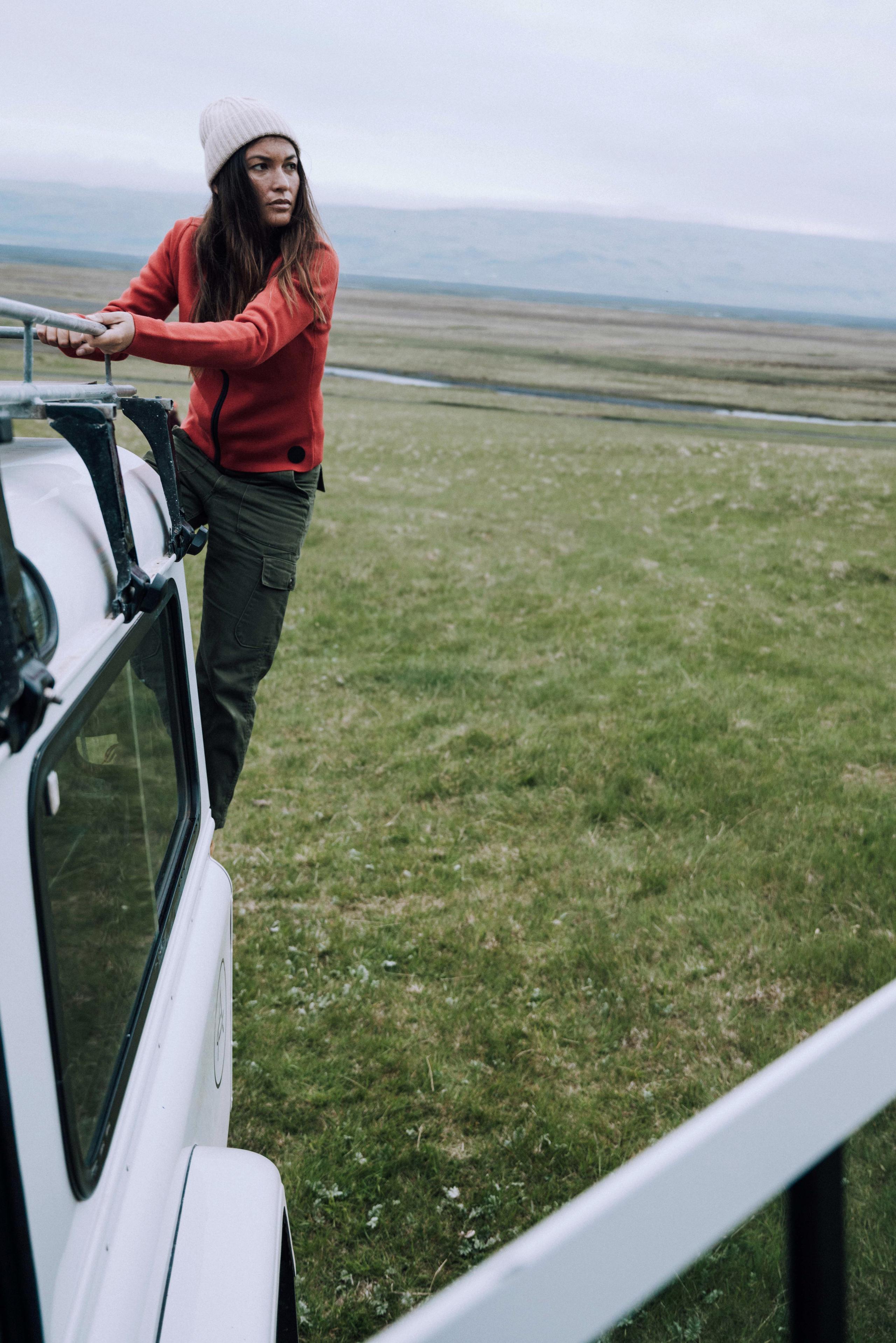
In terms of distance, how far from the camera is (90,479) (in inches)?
61.3

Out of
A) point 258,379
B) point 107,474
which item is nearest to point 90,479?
point 107,474

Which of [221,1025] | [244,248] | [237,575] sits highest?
[244,248]

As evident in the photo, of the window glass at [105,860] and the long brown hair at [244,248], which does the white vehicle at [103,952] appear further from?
the long brown hair at [244,248]

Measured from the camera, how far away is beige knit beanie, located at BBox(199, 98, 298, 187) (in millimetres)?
2834

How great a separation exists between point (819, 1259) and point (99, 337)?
217 cm

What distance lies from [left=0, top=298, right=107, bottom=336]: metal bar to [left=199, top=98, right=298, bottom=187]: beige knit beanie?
97 cm

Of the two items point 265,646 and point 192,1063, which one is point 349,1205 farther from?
point 265,646

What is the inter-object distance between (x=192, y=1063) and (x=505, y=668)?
545cm

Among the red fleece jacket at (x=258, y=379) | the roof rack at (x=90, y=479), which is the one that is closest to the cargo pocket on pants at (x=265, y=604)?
the red fleece jacket at (x=258, y=379)

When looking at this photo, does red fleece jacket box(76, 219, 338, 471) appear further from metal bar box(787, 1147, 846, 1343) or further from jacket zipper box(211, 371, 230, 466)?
metal bar box(787, 1147, 846, 1343)

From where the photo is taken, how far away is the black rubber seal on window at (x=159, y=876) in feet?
3.71

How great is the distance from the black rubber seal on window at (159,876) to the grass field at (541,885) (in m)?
0.70

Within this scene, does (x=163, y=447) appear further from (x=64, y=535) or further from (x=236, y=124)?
(x=236, y=124)

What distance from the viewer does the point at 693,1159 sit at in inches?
25.8
